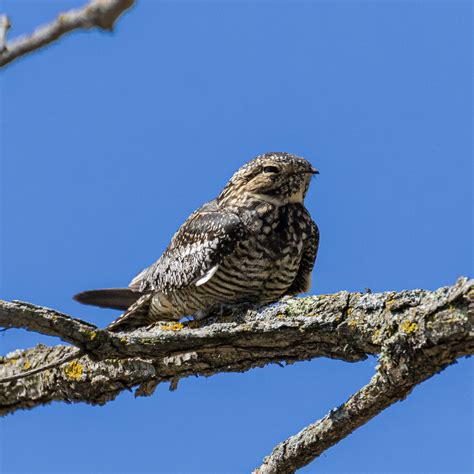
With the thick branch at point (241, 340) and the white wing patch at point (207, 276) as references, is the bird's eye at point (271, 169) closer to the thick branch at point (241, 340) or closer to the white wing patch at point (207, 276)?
the white wing patch at point (207, 276)

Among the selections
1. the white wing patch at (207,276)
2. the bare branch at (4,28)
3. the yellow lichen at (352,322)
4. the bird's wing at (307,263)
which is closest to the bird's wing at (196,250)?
the white wing patch at (207,276)

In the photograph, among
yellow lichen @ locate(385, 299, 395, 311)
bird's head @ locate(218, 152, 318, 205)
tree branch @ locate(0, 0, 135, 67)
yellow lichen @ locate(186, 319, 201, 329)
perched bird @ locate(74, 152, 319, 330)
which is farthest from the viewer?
bird's head @ locate(218, 152, 318, 205)

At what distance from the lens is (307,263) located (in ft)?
20.0

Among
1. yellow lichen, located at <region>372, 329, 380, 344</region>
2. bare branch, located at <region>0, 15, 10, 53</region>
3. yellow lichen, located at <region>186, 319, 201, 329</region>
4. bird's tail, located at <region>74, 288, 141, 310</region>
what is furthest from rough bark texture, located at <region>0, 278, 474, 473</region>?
bare branch, located at <region>0, 15, 10, 53</region>

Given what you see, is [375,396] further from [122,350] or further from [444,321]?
[122,350]

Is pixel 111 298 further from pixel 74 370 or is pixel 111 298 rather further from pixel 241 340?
pixel 241 340

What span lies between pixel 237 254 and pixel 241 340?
1.44 meters

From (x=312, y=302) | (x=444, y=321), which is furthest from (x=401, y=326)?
(x=312, y=302)

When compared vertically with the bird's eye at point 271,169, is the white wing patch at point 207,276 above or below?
below

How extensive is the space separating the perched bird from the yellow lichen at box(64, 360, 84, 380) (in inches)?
43.2

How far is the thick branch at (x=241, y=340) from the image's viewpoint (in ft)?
11.5

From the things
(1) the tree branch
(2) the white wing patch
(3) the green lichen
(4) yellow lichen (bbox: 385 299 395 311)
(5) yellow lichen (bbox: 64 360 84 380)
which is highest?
(2) the white wing patch

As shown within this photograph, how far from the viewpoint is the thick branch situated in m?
3.51

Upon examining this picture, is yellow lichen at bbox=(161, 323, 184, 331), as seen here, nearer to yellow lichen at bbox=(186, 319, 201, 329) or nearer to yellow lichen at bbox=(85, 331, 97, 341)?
yellow lichen at bbox=(186, 319, 201, 329)
